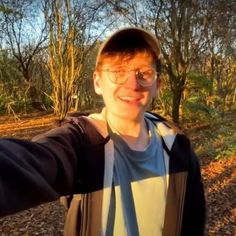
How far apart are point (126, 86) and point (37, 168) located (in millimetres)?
510

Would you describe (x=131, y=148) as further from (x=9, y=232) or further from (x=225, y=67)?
(x=225, y=67)

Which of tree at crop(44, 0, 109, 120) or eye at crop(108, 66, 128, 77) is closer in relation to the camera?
eye at crop(108, 66, 128, 77)

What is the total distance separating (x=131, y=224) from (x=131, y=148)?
265 millimetres

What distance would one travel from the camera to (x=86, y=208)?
4.26ft

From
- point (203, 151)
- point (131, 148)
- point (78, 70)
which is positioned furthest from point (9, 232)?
point (78, 70)

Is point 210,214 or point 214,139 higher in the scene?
point 214,139

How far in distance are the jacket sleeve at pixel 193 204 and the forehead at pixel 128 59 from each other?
43 centimetres

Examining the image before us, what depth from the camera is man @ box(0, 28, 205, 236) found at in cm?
→ 127

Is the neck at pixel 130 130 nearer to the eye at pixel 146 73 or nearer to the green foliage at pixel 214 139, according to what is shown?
the eye at pixel 146 73

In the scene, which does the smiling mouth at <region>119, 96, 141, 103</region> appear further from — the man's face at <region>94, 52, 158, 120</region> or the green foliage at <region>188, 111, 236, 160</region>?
the green foliage at <region>188, 111, 236, 160</region>

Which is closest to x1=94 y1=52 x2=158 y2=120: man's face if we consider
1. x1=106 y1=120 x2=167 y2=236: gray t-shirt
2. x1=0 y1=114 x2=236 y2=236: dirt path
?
x1=106 y1=120 x2=167 y2=236: gray t-shirt

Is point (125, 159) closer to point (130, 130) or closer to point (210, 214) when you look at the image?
point (130, 130)

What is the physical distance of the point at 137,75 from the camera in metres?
1.42

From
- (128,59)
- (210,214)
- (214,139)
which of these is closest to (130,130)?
(128,59)
